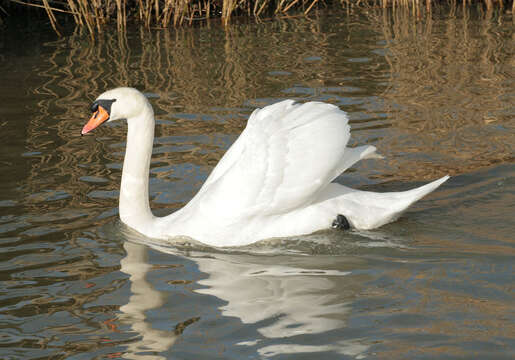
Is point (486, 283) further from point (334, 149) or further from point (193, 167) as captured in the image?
point (193, 167)

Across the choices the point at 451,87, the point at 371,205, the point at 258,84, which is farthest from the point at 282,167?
the point at 258,84

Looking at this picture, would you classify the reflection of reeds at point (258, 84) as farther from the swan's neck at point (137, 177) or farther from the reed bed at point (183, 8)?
the swan's neck at point (137, 177)

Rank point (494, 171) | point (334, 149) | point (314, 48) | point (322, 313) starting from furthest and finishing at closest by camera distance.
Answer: point (314, 48), point (494, 171), point (334, 149), point (322, 313)

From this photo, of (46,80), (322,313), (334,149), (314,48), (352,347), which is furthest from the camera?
(314,48)

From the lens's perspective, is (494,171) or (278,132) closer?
(278,132)

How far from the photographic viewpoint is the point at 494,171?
6.95 metres

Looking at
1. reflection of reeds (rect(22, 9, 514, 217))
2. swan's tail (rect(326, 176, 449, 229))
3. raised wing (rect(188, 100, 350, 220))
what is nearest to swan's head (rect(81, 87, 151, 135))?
raised wing (rect(188, 100, 350, 220))

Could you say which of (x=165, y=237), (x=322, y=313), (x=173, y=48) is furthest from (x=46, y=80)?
(x=322, y=313)

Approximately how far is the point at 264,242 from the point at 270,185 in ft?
1.39

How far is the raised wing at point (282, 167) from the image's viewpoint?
224 inches

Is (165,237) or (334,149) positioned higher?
(334,149)

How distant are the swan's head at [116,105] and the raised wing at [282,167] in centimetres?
79

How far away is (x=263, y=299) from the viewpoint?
5004 mm

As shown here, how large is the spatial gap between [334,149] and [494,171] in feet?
6.04
